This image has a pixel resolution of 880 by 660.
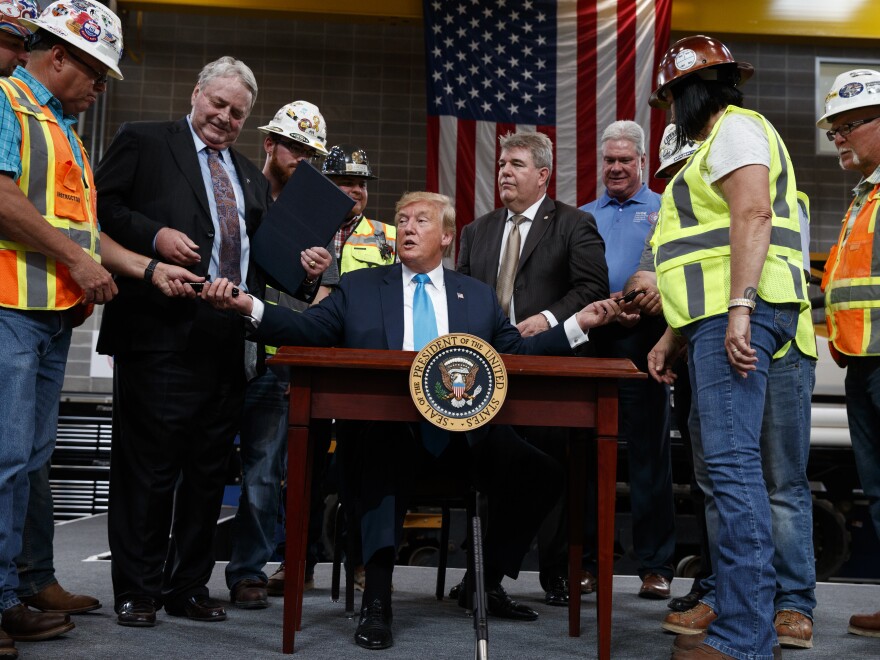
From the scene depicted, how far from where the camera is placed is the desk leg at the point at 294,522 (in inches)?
99.5

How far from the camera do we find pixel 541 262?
3.66 m

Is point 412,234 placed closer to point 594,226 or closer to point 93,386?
point 594,226

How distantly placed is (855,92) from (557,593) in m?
1.99

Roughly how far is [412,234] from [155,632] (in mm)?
1424

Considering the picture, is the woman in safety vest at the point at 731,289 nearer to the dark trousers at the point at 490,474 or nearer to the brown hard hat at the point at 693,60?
the brown hard hat at the point at 693,60

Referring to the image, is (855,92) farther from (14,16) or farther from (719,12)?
(719,12)

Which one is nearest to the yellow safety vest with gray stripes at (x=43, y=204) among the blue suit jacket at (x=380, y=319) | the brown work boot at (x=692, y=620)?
the blue suit jacket at (x=380, y=319)

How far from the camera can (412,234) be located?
3.10 m

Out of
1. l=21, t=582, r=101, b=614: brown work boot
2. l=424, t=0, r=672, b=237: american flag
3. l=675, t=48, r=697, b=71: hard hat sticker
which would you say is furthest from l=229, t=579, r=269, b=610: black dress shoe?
l=424, t=0, r=672, b=237: american flag

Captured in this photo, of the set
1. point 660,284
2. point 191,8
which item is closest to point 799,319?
point 660,284

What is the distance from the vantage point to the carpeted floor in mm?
2514

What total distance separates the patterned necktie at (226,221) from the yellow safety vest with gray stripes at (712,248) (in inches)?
55.5

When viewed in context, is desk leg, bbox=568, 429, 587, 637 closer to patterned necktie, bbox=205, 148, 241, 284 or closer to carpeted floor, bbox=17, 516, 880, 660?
carpeted floor, bbox=17, 516, 880, 660

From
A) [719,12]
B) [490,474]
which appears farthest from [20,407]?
[719,12]
